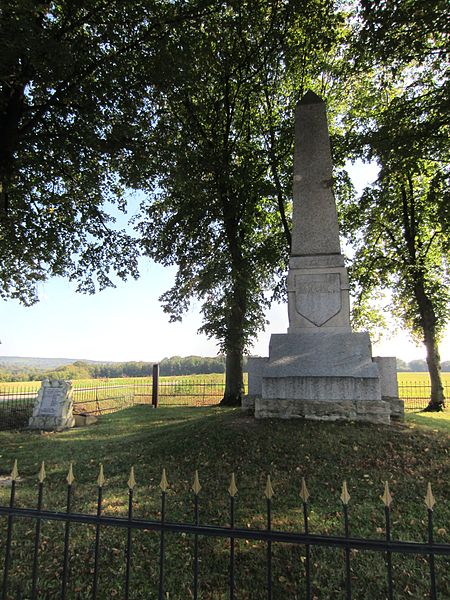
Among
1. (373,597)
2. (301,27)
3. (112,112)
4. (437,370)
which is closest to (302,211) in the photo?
(112,112)

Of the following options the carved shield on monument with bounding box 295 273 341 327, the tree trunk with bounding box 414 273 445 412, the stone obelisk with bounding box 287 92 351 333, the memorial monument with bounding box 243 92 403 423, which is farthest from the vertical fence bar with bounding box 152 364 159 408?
the tree trunk with bounding box 414 273 445 412

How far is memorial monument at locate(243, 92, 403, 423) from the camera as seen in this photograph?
22.4 ft

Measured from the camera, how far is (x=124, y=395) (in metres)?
19.9

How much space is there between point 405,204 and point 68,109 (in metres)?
13.3

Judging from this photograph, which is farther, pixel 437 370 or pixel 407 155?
pixel 437 370

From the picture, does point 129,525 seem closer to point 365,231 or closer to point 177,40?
point 177,40

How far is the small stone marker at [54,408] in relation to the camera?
1189 cm

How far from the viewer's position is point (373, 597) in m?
2.80

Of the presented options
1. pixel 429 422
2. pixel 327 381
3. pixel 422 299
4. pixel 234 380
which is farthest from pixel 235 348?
pixel 422 299

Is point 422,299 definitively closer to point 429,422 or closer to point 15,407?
point 429,422

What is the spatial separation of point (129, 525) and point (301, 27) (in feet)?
50.0

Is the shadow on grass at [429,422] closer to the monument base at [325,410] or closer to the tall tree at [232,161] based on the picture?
the monument base at [325,410]

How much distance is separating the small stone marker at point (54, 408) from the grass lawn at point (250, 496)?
3925 mm

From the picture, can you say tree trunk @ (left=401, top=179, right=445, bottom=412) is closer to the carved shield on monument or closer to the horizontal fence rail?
the carved shield on monument
